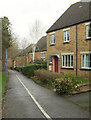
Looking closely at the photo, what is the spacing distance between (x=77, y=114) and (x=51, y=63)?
616 inches

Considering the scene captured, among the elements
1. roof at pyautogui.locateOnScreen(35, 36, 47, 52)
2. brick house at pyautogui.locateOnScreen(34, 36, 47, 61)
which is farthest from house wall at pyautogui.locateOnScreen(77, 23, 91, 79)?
roof at pyautogui.locateOnScreen(35, 36, 47, 52)

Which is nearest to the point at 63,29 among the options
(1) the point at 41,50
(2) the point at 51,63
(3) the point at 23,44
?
(2) the point at 51,63

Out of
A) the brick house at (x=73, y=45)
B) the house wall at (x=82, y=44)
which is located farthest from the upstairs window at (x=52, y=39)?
the house wall at (x=82, y=44)

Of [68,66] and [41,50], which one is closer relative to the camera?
[68,66]

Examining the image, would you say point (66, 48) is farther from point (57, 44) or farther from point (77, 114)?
point (77, 114)

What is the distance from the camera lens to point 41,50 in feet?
135

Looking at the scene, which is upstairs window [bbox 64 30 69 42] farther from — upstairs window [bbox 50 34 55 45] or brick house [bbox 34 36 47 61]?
brick house [bbox 34 36 47 61]

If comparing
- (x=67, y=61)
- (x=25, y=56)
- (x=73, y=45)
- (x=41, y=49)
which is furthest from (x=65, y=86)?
(x=25, y=56)

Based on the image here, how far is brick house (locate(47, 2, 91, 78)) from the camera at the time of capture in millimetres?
15312

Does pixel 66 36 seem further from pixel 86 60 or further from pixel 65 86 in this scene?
pixel 65 86

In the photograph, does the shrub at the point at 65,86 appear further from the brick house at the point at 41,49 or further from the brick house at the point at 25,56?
the brick house at the point at 25,56

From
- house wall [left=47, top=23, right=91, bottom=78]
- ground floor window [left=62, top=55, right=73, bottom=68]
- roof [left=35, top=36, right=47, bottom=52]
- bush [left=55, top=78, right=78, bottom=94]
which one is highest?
roof [left=35, top=36, right=47, bottom=52]

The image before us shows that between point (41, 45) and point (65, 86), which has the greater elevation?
point (41, 45)

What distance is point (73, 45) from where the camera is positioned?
17078mm
